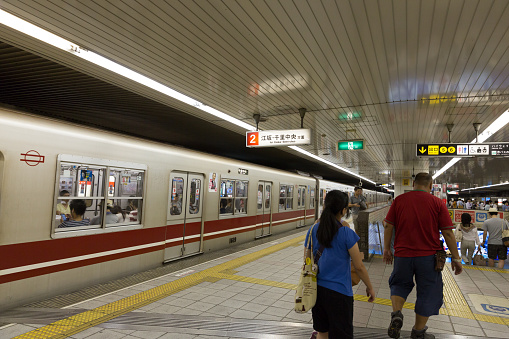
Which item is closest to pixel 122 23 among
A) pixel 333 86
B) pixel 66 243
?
pixel 66 243

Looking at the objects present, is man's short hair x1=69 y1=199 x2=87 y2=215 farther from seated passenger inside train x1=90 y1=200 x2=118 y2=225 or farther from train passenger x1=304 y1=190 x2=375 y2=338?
train passenger x1=304 y1=190 x2=375 y2=338

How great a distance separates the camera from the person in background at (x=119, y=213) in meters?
5.45

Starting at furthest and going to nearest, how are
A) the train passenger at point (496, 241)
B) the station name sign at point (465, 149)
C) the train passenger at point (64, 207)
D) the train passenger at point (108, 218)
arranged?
1. the station name sign at point (465, 149)
2. the train passenger at point (496, 241)
3. the train passenger at point (108, 218)
4. the train passenger at point (64, 207)

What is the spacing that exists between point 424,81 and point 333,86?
1.49m

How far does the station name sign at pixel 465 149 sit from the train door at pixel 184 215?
605cm

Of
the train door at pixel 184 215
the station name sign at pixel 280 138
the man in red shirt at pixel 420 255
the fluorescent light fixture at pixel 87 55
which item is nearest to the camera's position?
the man in red shirt at pixel 420 255

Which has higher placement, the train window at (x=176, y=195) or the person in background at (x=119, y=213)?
the train window at (x=176, y=195)

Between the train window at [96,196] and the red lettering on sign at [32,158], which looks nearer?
the red lettering on sign at [32,158]

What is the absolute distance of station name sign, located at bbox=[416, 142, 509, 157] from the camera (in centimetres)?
780

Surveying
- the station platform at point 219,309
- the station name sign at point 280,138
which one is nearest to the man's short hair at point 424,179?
the station platform at point 219,309

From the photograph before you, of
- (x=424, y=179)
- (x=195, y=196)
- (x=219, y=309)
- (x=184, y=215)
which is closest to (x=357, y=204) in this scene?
(x=195, y=196)

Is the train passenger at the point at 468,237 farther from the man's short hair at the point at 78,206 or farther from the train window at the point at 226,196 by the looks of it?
the man's short hair at the point at 78,206

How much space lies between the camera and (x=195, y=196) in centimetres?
750

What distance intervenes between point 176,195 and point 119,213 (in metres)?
1.52
